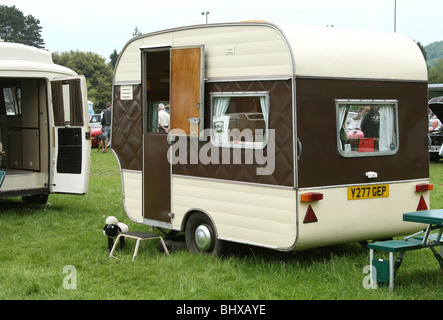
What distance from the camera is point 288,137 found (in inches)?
252

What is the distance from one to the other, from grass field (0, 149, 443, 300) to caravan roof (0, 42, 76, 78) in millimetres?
2773

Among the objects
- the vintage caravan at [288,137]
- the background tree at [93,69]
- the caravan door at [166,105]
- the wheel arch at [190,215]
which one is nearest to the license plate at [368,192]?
the vintage caravan at [288,137]

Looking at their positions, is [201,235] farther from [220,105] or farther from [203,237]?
[220,105]

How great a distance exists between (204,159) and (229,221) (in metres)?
0.79

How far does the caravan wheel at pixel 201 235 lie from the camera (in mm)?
7254

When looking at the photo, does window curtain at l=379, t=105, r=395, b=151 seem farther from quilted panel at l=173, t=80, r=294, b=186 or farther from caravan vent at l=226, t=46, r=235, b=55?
caravan vent at l=226, t=46, r=235, b=55

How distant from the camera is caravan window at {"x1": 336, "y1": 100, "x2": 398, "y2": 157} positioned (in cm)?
680

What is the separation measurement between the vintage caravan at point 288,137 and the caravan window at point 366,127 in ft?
0.04

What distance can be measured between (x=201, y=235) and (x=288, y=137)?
1.70 metres

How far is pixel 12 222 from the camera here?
979 cm

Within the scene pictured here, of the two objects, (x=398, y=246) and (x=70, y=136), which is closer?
(x=398, y=246)

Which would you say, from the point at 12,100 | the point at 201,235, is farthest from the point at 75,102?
the point at 201,235
